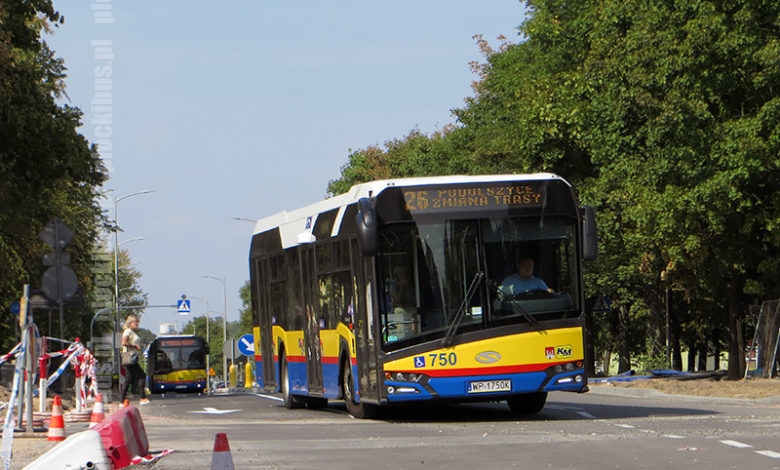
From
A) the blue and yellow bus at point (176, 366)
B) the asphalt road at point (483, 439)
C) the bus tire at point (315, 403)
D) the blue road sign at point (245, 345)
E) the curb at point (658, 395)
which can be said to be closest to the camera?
the asphalt road at point (483, 439)

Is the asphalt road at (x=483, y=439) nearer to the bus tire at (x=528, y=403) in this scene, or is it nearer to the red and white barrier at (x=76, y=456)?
the bus tire at (x=528, y=403)

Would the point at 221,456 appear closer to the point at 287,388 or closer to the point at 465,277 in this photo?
the point at 465,277

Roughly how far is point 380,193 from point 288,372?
284 inches

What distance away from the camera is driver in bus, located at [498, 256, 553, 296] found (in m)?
18.7

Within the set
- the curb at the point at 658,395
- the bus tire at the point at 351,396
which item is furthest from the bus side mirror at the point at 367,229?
the curb at the point at 658,395

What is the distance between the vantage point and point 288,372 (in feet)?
83.2

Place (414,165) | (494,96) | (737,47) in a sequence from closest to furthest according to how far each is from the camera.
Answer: (737,47) < (494,96) < (414,165)

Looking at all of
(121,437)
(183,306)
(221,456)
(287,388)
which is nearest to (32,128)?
(287,388)

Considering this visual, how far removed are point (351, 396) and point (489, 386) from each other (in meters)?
2.80

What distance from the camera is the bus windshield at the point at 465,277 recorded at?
18594mm

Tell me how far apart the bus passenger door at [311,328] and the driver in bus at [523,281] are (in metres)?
4.52

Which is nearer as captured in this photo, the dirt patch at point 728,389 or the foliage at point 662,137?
the dirt patch at point 728,389

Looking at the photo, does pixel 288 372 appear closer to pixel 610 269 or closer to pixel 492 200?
pixel 492 200

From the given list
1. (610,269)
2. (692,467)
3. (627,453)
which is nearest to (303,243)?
(627,453)
